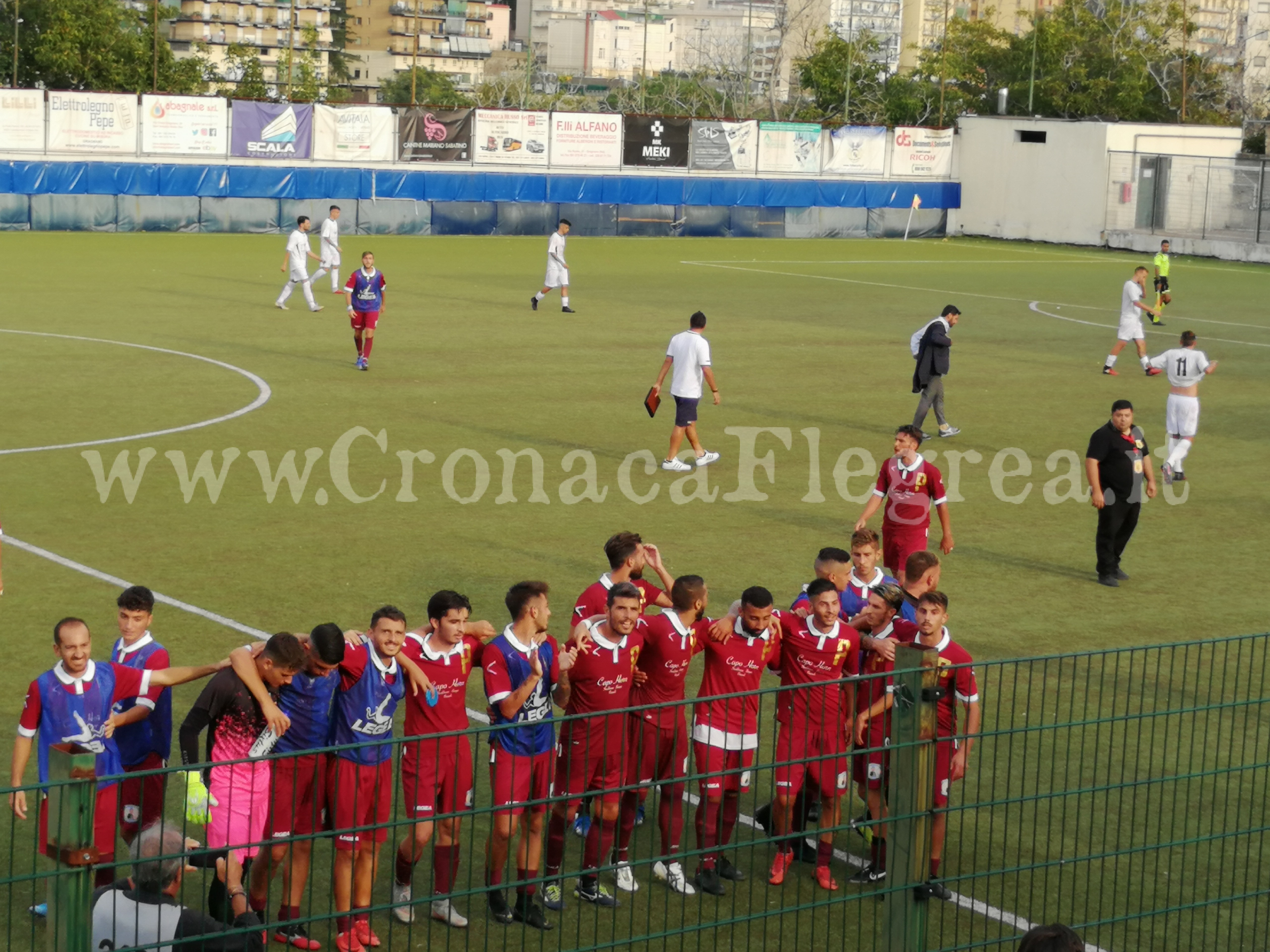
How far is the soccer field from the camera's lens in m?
13.7

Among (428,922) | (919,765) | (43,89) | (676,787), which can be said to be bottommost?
(428,922)

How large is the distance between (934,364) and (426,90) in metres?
107

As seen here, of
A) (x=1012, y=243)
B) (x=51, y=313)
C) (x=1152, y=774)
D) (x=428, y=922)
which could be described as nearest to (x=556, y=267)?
(x=51, y=313)

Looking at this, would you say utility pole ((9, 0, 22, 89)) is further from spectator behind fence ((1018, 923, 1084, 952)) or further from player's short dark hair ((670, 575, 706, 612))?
spectator behind fence ((1018, 923, 1084, 952))

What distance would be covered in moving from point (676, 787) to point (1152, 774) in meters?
3.61

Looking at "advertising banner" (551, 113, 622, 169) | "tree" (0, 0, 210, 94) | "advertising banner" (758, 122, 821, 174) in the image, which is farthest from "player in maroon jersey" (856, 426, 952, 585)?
"tree" (0, 0, 210, 94)

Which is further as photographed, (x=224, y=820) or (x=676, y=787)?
(x=676, y=787)

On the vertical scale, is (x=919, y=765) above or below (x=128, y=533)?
above

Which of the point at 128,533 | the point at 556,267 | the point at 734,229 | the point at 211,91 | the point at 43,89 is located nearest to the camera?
the point at 128,533

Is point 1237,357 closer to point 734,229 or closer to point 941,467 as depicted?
point 941,467

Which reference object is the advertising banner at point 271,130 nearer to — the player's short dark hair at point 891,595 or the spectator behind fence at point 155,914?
the player's short dark hair at point 891,595

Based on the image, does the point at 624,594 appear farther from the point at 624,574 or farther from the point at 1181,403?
the point at 1181,403

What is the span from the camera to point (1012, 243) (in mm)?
61594

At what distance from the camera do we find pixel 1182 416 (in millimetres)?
19188
